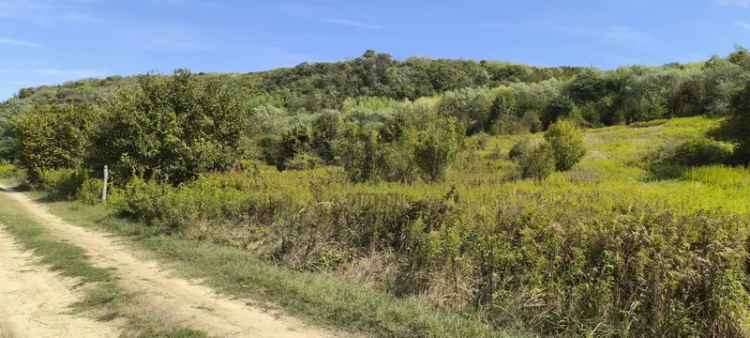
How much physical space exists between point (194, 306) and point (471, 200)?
4.78 metres

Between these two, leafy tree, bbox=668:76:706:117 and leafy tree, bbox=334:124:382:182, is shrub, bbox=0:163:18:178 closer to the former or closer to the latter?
leafy tree, bbox=334:124:382:182

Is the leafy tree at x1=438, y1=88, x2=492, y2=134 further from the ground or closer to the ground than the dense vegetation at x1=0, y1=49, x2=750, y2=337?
further from the ground

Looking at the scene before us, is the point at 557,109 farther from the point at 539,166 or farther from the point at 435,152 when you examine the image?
the point at 435,152

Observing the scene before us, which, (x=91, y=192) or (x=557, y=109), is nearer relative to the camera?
(x=91, y=192)

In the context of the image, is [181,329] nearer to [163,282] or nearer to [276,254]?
[163,282]

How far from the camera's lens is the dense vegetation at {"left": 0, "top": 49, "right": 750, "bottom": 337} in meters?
5.20

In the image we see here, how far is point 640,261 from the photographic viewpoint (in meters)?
5.17

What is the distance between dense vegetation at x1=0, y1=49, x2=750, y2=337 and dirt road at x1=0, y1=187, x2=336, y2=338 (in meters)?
1.74

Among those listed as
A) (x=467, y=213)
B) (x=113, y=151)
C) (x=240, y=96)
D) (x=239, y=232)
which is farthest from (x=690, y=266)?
(x=113, y=151)

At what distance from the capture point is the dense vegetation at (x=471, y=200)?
520 cm

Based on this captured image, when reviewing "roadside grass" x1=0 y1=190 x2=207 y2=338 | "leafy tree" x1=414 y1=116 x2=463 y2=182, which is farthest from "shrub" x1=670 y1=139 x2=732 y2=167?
"roadside grass" x1=0 y1=190 x2=207 y2=338

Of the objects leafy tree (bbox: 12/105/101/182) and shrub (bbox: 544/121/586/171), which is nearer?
shrub (bbox: 544/121/586/171)

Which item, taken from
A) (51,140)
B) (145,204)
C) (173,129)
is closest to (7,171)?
(51,140)

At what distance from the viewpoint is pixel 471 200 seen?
8.40 m
